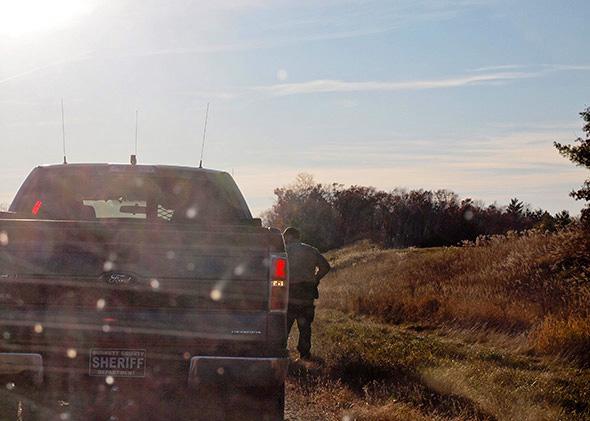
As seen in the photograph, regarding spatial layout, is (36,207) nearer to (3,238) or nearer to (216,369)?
(3,238)

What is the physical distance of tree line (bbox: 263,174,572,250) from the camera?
86.0m

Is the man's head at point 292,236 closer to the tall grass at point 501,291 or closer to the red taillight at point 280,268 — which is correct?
the tall grass at point 501,291

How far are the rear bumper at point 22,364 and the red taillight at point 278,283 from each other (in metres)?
1.55

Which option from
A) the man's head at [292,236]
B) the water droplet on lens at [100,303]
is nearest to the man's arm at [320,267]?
the man's head at [292,236]

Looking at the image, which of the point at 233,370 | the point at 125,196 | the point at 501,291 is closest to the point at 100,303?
the point at 233,370

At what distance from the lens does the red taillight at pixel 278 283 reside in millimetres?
6332

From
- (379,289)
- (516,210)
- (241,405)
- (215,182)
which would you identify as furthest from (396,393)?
(516,210)

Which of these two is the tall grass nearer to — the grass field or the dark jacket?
the grass field

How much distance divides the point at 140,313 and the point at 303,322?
7792 millimetres

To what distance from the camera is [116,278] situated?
618cm

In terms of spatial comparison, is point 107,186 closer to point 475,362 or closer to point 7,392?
point 7,392

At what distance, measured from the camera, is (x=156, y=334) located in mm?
6227

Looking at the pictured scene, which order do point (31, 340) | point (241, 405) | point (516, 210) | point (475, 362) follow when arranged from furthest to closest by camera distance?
1. point (516, 210)
2. point (475, 362)
3. point (241, 405)
4. point (31, 340)

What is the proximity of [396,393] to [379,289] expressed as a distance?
17.4 meters
